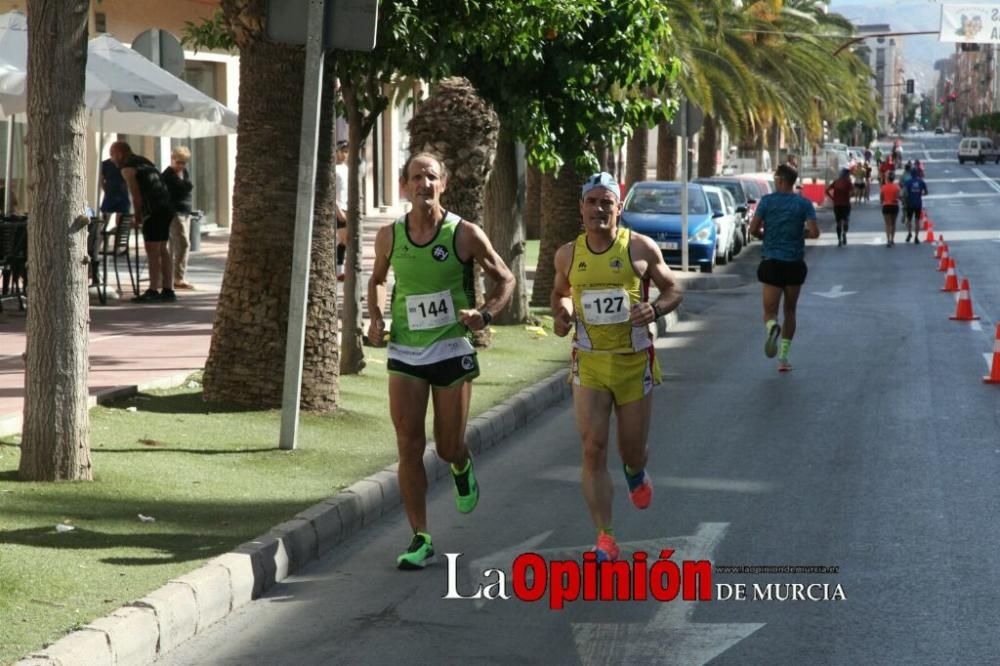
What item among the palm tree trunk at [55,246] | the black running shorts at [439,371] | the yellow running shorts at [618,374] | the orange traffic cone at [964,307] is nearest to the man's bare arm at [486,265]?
the black running shorts at [439,371]

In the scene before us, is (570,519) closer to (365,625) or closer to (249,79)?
(365,625)

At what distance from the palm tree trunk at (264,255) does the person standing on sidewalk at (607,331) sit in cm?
402

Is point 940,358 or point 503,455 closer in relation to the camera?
point 503,455

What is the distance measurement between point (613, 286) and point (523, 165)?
1243 cm

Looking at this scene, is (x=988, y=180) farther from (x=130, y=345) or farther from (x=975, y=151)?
(x=130, y=345)

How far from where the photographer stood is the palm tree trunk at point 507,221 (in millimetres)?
19016

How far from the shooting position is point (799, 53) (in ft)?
148

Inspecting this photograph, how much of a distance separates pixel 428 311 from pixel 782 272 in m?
8.47

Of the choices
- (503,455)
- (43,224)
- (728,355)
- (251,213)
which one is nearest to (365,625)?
(43,224)

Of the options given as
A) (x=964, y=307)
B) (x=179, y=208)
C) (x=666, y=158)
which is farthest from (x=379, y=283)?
(x=666, y=158)

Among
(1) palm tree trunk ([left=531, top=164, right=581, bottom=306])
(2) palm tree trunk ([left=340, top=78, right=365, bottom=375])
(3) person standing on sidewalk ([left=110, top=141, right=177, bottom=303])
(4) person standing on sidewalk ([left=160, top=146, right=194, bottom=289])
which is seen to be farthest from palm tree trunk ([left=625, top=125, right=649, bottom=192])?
(2) palm tree trunk ([left=340, top=78, right=365, bottom=375])

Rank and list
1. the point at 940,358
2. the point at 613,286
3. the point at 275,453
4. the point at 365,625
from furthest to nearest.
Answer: the point at 940,358, the point at 275,453, the point at 613,286, the point at 365,625

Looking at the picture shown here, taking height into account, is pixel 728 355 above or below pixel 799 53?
below

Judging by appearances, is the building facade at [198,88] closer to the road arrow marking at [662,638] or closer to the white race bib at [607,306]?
the white race bib at [607,306]
